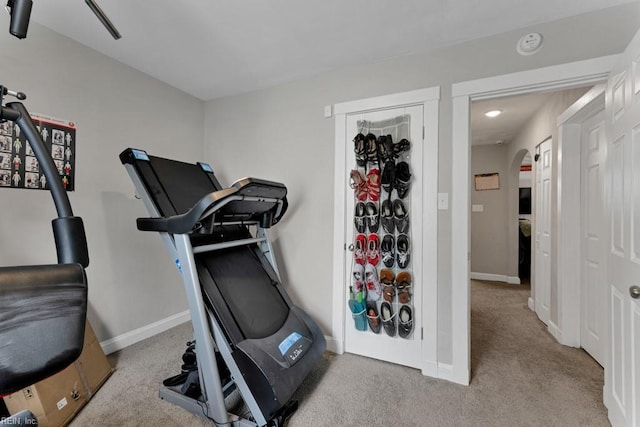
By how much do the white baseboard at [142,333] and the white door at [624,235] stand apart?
338 centimetres

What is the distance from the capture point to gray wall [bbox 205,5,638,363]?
1.92 m

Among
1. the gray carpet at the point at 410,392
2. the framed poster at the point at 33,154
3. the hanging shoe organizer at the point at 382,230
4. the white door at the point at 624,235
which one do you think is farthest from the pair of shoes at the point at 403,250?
the framed poster at the point at 33,154

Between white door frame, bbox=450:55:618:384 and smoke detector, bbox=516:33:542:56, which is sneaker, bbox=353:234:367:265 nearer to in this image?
white door frame, bbox=450:55:618:384

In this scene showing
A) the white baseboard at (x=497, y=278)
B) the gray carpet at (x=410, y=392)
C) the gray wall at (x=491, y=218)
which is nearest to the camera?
the gray carpet at (x=410, y=392)

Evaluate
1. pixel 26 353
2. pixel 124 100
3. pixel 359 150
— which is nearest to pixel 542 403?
pixel 359 150

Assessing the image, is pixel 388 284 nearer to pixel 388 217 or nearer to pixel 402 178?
pixel 388 217

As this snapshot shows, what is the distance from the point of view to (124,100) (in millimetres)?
2523

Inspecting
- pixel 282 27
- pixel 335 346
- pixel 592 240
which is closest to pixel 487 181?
pixel 592 240

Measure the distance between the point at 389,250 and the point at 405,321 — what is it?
0.57m

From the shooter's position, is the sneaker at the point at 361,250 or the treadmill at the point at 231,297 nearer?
the treadmill at the point at 231,297

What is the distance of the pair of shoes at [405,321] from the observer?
222cm

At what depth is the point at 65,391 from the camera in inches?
65.1

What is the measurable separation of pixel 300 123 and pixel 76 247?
2117 mm

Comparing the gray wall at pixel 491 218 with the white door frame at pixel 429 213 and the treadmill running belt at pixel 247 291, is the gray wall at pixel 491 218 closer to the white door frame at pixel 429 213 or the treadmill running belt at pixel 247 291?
the white door frame at pixel 429 213
